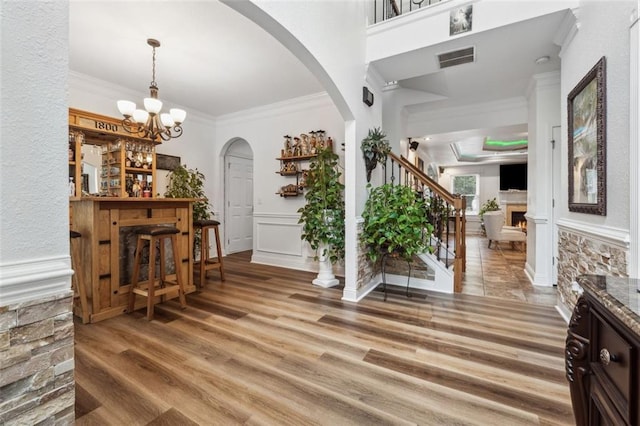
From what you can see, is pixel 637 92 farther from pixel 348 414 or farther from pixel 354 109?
pixel 348 414

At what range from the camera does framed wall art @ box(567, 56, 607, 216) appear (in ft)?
6.48

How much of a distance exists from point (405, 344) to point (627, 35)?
2.45m

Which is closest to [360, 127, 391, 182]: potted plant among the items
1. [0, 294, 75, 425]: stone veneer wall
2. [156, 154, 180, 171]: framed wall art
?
[0, 294, 75, 425]: stone veneer wall

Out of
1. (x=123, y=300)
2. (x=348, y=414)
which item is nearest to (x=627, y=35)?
(x=348, y=414)

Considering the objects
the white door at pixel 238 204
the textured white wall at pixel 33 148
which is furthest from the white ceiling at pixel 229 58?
the textured white wall at pixel 33 148

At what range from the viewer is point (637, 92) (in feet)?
5.19

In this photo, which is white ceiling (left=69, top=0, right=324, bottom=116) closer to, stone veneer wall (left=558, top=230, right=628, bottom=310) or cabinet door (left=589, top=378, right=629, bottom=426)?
cabinet door (left=589, top=378, right=629, bottom=426)

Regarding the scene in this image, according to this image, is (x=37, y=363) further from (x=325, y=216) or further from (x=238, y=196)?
(x=238, y=196)

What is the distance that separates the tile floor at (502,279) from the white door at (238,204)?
434cm

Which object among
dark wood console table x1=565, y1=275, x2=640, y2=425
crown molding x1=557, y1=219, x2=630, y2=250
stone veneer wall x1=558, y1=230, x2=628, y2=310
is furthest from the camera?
→ stone veneer wall x1=558, y1=230, x2=628, y2=310

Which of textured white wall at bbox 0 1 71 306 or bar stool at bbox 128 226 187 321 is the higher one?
textured white wall at bbox 0 1 71 306

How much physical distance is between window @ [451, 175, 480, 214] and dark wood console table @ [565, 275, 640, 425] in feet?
35.4

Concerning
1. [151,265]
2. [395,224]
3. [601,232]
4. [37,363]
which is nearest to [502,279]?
[395,224]

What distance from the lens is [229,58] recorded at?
3393mm
